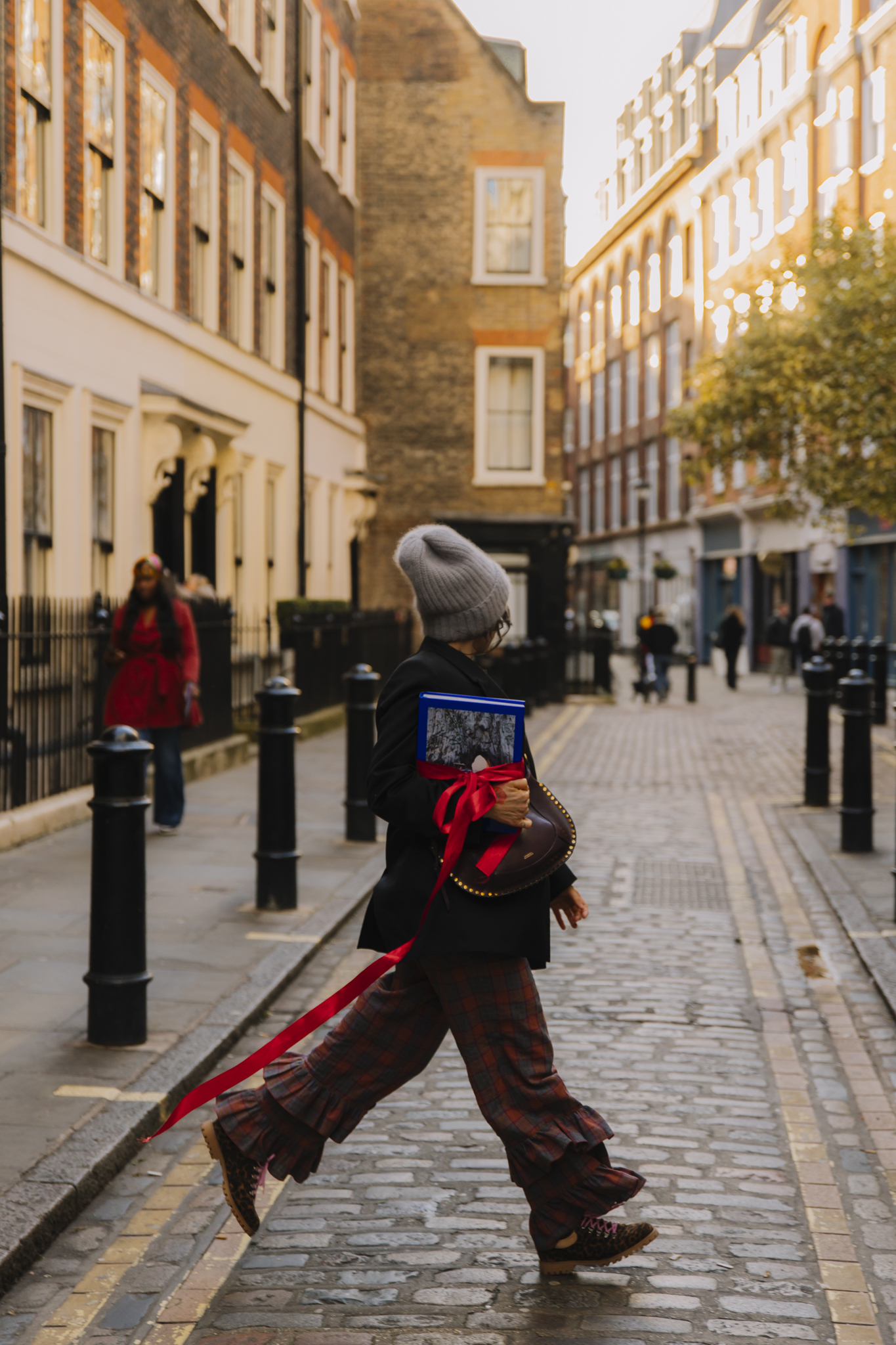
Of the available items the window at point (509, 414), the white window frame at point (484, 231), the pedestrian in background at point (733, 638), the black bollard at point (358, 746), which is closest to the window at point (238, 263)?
the window at point (509, 414)

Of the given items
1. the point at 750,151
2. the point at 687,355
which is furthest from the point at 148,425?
the point at 687,355

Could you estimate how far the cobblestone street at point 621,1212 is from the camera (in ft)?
10.6

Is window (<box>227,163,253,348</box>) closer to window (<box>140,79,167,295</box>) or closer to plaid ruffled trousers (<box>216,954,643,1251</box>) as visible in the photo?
window (<box>140,79,167,295</box>)

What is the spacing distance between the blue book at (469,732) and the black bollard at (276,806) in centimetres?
416

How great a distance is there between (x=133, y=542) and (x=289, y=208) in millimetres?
→ 8287

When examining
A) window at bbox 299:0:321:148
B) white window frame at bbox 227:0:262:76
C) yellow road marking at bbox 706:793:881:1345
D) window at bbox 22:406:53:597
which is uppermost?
window at bbox 299:0:321:148

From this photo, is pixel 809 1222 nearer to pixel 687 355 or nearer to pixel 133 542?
pixel 133 542

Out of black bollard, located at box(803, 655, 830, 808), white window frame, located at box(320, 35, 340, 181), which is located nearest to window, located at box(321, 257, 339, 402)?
white window frame, located at box(320, 35, 340, 181)

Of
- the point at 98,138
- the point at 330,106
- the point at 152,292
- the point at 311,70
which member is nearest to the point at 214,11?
the point at 152,292

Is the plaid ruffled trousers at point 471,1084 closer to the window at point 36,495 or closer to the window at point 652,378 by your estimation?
the window at point 36,495

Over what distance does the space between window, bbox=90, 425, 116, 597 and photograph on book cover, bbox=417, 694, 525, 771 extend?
37.2ft

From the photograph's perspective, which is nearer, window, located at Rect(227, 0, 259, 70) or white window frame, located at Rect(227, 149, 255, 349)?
window, located at Rect(227, 0, 259, 70)

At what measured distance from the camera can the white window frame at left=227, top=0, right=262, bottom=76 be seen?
1823 centimetres

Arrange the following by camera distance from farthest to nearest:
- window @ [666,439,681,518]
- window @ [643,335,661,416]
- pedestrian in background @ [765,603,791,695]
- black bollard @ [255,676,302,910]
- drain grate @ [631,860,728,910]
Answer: window @ [643,335,661,416], window @ [666,439,681,518], pedestrian in background @ [765,603,791,695], drain grate @ [631,860,728,910], black bollard @ [255,676,302,910]
